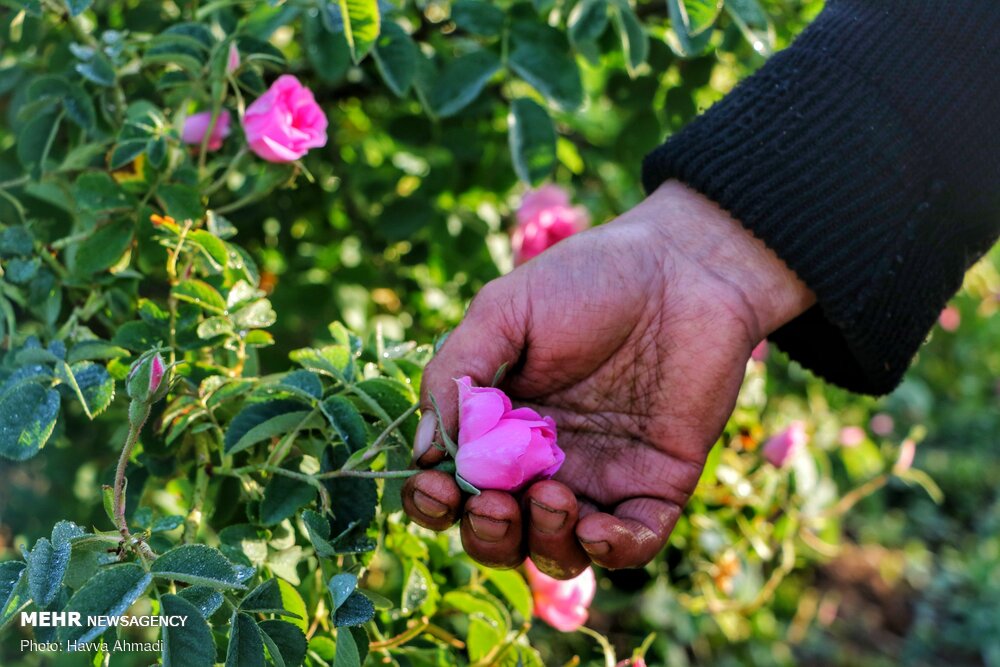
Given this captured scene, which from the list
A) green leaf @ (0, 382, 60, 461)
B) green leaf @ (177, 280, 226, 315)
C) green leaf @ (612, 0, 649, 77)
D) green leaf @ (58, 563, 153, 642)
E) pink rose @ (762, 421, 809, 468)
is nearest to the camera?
green leaf @ (58, 563, 153, 642)

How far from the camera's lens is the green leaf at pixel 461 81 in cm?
129

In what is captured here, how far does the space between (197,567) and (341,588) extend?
118 mm

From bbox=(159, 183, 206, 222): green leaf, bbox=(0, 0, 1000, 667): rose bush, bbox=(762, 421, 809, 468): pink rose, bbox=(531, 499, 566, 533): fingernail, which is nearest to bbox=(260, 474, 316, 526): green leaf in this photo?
bbox=(0, 0, 1000, 667): rose bush

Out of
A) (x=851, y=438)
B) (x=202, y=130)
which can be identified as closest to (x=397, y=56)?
(x=202, y=130)

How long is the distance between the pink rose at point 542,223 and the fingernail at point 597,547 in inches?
27.0

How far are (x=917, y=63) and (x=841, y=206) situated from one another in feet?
0.66

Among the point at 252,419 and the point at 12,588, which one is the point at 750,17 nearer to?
the point at 252,419

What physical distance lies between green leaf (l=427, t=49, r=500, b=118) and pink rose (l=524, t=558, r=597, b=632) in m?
0.58

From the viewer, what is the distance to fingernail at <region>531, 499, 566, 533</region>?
3.03 ft

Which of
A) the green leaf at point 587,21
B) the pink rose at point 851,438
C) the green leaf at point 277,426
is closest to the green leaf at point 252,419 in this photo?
the green leaf at point 277,426

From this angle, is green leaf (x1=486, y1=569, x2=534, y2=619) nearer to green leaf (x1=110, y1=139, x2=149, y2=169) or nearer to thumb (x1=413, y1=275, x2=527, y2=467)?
thumb (x1=413, y1=275, x2=527, y2=467)

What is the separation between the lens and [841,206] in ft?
3.99

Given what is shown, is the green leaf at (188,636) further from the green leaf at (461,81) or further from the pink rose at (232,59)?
the green leaf at (461,81)

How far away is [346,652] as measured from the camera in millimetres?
835
